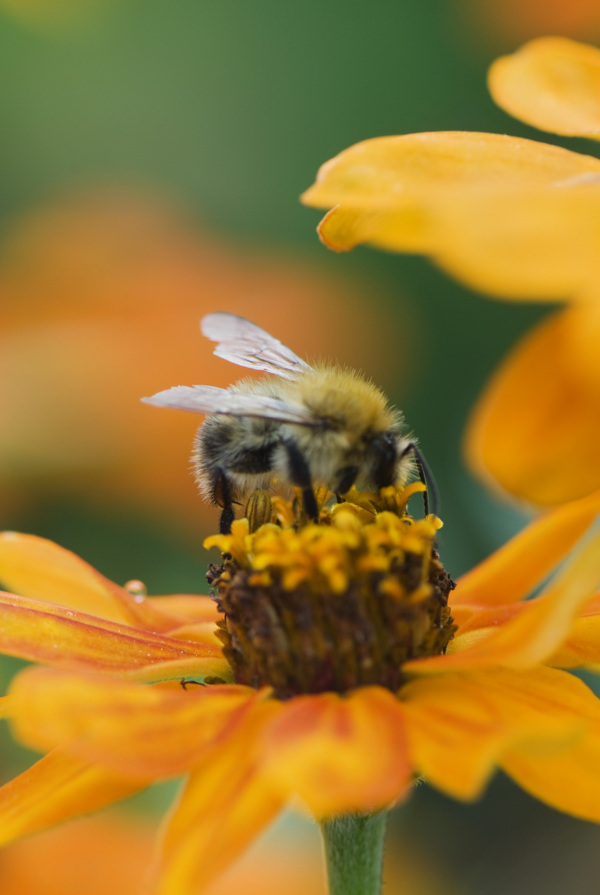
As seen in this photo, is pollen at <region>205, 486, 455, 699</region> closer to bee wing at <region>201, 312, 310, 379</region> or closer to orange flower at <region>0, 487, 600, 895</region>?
orange flower at <region>0, 487, 600, 895</region>

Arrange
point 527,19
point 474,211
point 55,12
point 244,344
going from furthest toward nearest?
point 55,12 → point 527,19 → point 244,344 → point 474,211

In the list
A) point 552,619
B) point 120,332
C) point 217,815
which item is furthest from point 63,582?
point 120,332

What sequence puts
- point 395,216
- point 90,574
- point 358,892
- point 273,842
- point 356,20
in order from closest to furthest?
1. point 395,216
2. point 358,892
3. point 90,574
4. point 273,842
5. point 356,20

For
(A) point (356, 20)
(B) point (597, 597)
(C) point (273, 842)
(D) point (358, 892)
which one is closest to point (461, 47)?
(A) point (356, 20)

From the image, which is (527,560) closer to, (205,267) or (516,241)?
(516,241)

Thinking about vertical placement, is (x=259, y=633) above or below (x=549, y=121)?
below

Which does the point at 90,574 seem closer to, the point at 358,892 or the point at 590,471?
the point at 358,892
